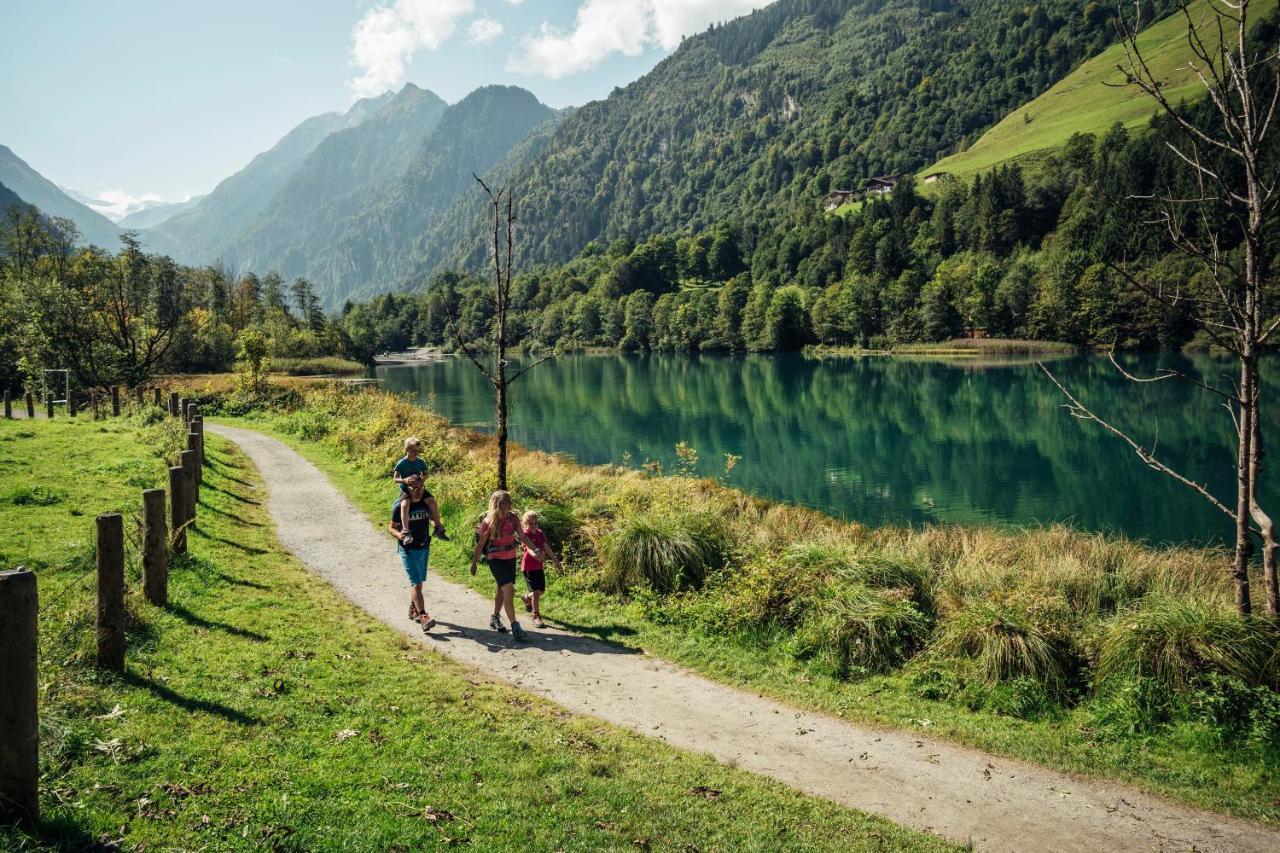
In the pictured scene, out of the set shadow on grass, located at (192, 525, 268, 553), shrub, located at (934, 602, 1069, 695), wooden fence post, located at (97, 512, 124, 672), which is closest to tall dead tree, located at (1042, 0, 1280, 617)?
shrub, located at (934, 602, 1069, 695)

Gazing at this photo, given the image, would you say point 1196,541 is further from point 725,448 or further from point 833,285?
point 833,285

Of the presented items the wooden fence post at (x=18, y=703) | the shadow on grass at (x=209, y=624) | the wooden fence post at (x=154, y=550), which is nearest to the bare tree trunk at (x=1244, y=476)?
the wooden fence post at (x=18, y=703)

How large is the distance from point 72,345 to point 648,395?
4581cm

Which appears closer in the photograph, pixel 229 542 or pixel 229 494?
pixel 229 542

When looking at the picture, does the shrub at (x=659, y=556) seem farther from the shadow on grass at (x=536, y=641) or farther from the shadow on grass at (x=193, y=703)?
the shadow on grass at (x=193, y=703)

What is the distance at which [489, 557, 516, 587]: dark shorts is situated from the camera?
10.9 meters

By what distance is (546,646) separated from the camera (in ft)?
34.6

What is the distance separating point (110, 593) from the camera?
770cm

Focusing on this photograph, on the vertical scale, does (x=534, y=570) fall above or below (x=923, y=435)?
above

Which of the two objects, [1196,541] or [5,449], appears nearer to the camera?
[5,449]

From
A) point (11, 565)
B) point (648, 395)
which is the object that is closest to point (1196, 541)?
point (11, 565)

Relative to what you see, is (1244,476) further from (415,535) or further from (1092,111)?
(1092,111)

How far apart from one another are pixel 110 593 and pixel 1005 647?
10856mm

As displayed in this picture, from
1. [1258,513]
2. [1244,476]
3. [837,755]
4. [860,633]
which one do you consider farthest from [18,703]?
[1244,476]
